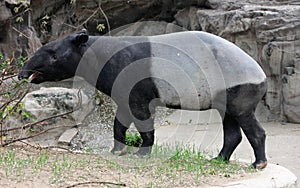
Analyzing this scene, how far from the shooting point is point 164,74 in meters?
4.09

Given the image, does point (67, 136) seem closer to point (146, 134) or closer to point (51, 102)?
point (51, 102)

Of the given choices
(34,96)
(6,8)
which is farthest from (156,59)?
(6,8)

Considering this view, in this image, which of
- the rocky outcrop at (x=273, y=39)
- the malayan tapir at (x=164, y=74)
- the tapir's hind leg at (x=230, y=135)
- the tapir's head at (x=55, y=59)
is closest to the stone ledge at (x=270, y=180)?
the malayan tapir at (x=164, y=74)

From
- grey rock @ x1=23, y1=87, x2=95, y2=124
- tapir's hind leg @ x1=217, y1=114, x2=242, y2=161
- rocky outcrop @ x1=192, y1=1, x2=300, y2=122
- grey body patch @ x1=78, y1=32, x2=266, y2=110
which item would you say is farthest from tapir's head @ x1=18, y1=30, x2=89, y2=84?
rocky outcrop @ x1=192, y1=1, x2=300, y2=122

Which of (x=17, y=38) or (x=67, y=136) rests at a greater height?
(x=17, y=38)

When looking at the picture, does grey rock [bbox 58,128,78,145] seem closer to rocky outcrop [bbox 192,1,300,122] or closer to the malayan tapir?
the malayan tapir

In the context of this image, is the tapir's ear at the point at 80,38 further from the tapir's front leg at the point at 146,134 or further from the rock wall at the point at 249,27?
the rock wall at the point at 249,27

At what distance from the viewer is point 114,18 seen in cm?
1060

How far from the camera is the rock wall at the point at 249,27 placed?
8633mm

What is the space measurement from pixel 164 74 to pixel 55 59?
0.99m

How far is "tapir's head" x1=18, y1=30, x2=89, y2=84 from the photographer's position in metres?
4.24

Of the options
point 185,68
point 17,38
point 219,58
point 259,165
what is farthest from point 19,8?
point 259,165

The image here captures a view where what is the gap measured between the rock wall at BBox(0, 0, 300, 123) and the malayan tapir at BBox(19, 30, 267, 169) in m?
3.94

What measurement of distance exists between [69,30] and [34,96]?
10.6ft
